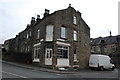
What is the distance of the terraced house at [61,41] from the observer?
26.8m

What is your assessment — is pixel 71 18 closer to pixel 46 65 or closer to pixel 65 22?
pixel 65 22

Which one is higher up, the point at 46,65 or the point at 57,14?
the point at 57,14

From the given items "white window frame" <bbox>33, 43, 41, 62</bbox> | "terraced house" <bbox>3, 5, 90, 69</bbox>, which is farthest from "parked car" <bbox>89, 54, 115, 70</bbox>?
"white window frame" <bbox>33, 43, 41, 62</bbox>

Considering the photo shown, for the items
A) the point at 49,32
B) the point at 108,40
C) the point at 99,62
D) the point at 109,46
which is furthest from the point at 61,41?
the point at 108,40

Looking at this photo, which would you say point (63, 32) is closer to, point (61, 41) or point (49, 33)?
point (61, 41)

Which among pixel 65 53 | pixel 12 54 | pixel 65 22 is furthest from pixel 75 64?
pixel 12 54

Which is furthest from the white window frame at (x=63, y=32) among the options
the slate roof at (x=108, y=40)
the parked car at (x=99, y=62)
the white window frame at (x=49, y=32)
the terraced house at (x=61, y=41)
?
the slate roof at (x=108, y=40)

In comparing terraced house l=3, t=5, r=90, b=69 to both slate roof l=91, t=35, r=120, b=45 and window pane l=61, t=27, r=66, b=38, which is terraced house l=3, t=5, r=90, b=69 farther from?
slate roof l=91, t=35, r=120, b=45

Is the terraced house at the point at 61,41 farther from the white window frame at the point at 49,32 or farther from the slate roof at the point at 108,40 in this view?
the slate roof at the point at 108,40

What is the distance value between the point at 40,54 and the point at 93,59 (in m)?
9.17

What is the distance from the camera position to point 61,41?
89.9 ft

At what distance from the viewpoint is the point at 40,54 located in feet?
92.1

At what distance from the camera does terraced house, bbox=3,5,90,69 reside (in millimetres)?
26769

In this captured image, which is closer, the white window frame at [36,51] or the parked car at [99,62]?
the parked car at [99,62]
